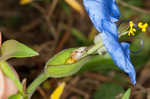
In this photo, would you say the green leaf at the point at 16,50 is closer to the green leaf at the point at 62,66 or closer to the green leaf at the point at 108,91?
the green leaf at the point at 62,66

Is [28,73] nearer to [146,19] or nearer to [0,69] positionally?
[0,69]

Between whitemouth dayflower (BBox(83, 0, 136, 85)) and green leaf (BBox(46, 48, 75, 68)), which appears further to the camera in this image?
green leaf (BBox(46, 48, 75, 68))

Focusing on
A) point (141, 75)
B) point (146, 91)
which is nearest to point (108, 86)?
point (146, 91)

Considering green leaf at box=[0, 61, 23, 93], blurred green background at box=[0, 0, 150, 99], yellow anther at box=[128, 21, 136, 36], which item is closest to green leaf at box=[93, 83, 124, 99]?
blurred green background at box=[0, 0, 150, 99]

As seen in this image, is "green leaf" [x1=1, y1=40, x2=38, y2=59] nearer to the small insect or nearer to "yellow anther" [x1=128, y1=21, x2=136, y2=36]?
the small insect

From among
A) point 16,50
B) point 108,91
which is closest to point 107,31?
point 16,50

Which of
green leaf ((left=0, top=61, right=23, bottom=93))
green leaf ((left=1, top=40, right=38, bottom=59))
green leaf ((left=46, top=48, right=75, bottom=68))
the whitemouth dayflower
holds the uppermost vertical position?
the whitemouth dayflower

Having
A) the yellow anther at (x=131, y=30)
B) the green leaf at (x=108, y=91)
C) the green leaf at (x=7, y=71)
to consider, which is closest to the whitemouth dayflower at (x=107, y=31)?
the yellow anther at (x=131, y=30)

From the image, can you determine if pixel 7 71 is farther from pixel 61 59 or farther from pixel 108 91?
pixel 108 91
